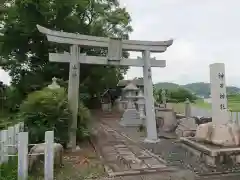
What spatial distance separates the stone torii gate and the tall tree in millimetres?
9682

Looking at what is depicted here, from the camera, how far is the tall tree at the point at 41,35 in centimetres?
1822

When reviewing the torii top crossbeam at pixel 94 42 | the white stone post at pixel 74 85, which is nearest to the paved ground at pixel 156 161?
the white stone post at pixel 74 85

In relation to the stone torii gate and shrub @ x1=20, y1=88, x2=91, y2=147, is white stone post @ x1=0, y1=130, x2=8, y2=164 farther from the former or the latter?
the stone torii gate

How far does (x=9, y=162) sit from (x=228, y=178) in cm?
543

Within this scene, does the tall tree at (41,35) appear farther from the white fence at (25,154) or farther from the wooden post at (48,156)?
the wooden post at (48,156)

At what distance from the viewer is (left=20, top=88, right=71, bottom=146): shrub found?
26.4ft

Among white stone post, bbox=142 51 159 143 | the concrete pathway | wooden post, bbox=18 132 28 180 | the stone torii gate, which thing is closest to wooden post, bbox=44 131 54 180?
wooden post, bbox=18 132 28 180

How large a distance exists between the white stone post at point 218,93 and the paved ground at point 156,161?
161 cm

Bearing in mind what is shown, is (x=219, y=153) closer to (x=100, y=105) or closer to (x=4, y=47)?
(x=4, y=47)

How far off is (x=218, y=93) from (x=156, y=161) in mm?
2989

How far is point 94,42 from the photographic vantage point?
9664 mm

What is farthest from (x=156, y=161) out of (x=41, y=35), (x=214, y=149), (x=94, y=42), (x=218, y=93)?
(x=41, y=35)

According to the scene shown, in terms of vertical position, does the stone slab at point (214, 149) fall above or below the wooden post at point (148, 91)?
below

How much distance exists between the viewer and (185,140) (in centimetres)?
879
